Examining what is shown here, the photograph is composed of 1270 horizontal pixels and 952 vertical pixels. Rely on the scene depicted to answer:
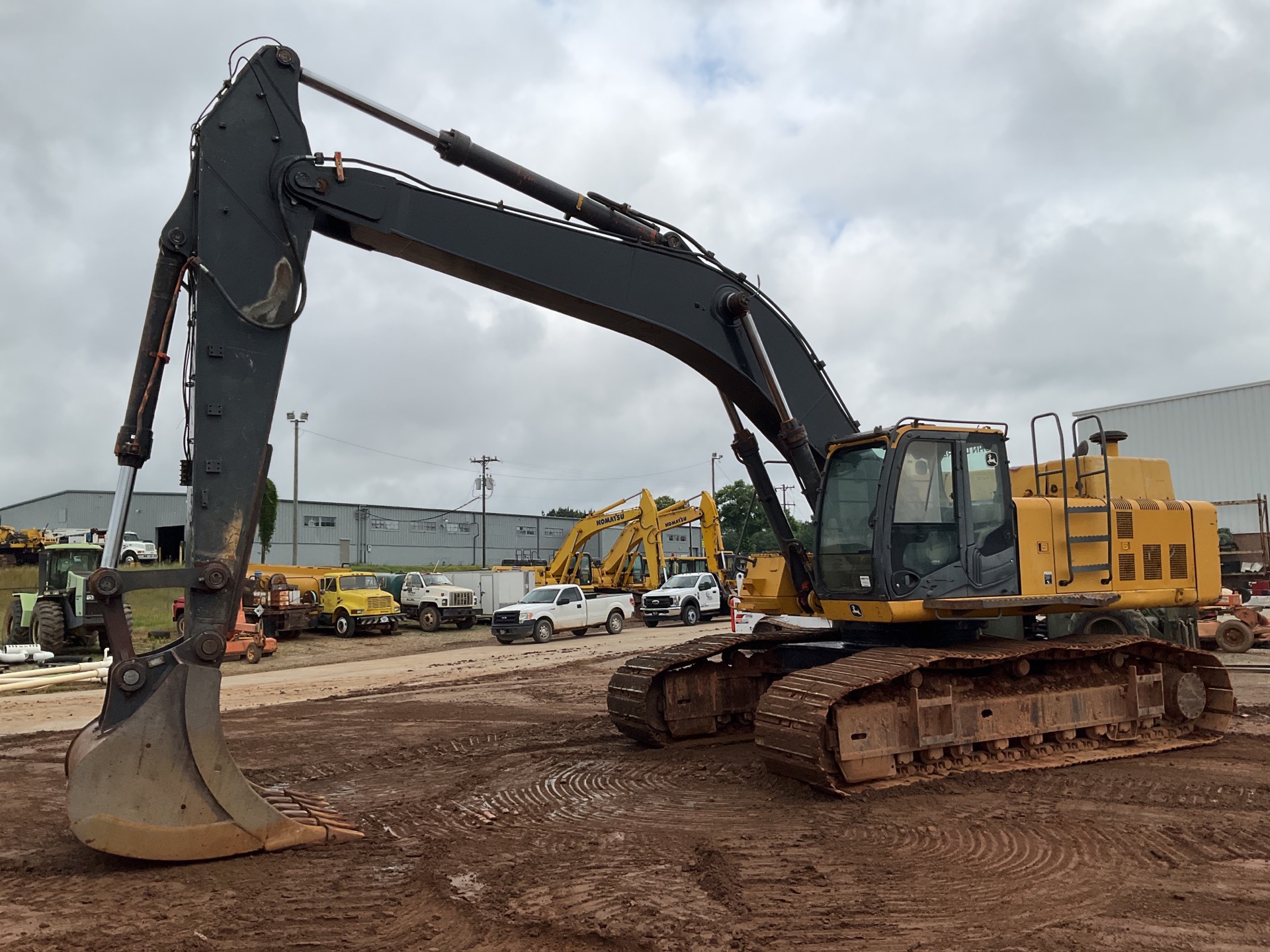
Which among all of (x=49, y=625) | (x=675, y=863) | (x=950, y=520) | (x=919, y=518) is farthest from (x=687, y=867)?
(x=49, y=625)

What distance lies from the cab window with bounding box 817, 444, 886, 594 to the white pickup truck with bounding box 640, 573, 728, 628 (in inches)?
978

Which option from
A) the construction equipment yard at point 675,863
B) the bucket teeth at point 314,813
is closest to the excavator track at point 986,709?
the construction equipment yard at point 675,863

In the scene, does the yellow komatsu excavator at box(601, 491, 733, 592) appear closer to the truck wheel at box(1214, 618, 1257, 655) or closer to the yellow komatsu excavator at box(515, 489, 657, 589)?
the yellow komatsu excavator at box(515, 489, 657, 589)

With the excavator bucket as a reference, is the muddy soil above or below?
below

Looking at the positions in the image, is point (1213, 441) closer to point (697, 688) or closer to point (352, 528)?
point (697, 688)

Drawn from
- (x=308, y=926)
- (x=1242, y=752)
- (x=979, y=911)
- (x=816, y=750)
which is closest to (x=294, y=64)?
(x=308, y=926)

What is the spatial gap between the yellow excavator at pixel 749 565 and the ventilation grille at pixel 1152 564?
0.05 m

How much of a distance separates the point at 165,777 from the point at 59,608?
65.1 ft

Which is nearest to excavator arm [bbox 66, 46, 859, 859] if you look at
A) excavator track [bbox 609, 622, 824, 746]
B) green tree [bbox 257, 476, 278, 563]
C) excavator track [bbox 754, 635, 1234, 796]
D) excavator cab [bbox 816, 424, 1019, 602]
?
excavator cab [bbox 816, 424, 1019, 602]

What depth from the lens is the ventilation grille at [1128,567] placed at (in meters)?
9.65

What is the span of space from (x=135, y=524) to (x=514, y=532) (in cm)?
2904

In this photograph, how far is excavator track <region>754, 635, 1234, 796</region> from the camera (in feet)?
26.1

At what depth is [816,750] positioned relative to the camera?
7.62m

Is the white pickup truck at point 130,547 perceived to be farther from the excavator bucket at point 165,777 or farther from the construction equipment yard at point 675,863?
the excavator bucket at point 165,777
